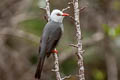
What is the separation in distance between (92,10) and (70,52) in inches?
57.3

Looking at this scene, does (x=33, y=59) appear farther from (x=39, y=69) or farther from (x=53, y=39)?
(x=39, y=69)

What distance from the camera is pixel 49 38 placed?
6.50 metres

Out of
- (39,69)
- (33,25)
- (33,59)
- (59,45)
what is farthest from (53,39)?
(33,59)

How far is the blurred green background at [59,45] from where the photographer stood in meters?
9.97

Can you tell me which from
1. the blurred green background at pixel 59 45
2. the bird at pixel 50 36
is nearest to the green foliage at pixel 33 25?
the blurred green background at pixel 59 45

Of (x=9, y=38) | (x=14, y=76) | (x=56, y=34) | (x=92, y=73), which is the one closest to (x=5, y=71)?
(x=14, y=76)

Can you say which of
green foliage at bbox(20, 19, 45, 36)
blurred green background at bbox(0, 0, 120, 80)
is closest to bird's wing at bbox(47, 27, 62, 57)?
blurred green background at bbox(0, 0, 120, 80)

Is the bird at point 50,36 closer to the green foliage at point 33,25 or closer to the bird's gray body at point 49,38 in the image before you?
the bird's gray body at point 49,38

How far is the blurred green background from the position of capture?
9.97 m

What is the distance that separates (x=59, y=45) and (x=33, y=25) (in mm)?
1004

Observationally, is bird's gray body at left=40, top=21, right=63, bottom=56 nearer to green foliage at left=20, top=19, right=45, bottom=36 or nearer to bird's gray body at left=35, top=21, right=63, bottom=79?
bird's gray body at left=35, top=21, right=63, bottom=79

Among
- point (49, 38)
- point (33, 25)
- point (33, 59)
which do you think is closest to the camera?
point (49, 38)

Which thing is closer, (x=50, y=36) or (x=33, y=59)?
(x=50, y=36)

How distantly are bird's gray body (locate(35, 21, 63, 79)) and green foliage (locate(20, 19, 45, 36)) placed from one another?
409 centimetres
